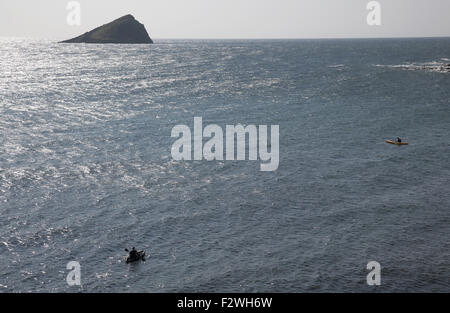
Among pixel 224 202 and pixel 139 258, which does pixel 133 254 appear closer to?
pixel 139 258

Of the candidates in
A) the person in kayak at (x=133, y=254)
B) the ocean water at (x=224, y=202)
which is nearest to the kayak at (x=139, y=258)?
the person in kayak at (x=133, y=254)

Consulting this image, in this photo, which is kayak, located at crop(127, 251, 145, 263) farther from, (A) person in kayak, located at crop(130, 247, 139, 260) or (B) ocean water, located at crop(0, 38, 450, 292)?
(B) ocean water, located at crop(0, 38, 450, 292)

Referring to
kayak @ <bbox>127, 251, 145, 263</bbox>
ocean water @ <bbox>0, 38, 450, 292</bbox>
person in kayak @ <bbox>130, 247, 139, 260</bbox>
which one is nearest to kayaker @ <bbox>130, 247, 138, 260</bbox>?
person in kayak @ <bbox>130, 247, 139, 260</bbox>

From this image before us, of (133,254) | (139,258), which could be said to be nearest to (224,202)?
(139,258)

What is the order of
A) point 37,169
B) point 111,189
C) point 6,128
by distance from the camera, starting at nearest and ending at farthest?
point 111,189
point 37,169
point 6,128

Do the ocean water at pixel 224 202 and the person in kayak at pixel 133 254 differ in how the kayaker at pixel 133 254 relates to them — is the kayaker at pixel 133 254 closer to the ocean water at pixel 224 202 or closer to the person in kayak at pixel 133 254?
the person in kayak at pixel 133 254
